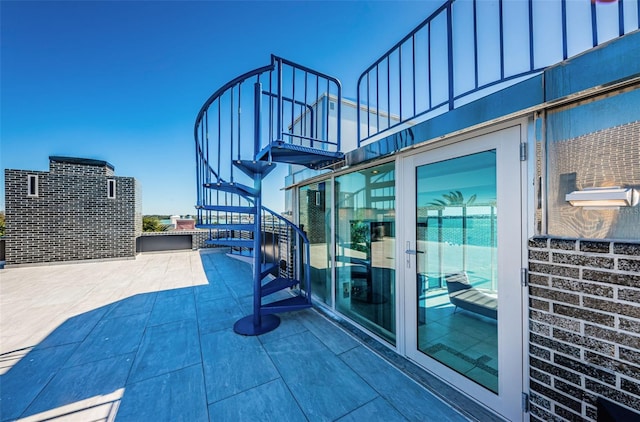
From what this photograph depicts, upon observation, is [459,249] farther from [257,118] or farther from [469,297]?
[257,118]

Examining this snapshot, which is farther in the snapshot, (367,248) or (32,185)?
(32,185)

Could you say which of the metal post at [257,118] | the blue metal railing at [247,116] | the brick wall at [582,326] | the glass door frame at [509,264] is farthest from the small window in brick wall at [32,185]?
the brick wall at [582,326]

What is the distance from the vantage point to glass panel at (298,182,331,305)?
341 centimetres

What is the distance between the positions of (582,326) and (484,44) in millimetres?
1840

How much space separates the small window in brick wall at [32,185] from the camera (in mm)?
6348

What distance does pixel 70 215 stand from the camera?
6.78 meters

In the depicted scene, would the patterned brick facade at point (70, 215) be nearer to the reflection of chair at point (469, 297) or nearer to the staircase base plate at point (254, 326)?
the staircase base plate at point (254, 326)

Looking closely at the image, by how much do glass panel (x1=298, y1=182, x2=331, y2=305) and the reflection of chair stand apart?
1739mm

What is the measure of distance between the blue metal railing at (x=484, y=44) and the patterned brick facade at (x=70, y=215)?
869 cm

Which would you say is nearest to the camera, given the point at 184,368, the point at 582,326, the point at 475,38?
the point at 582,326

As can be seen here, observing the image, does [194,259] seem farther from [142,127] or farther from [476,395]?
[476,395]

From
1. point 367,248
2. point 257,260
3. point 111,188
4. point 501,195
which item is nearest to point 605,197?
point 501,195

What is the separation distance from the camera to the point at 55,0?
3645 mm

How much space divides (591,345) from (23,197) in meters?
10.9
